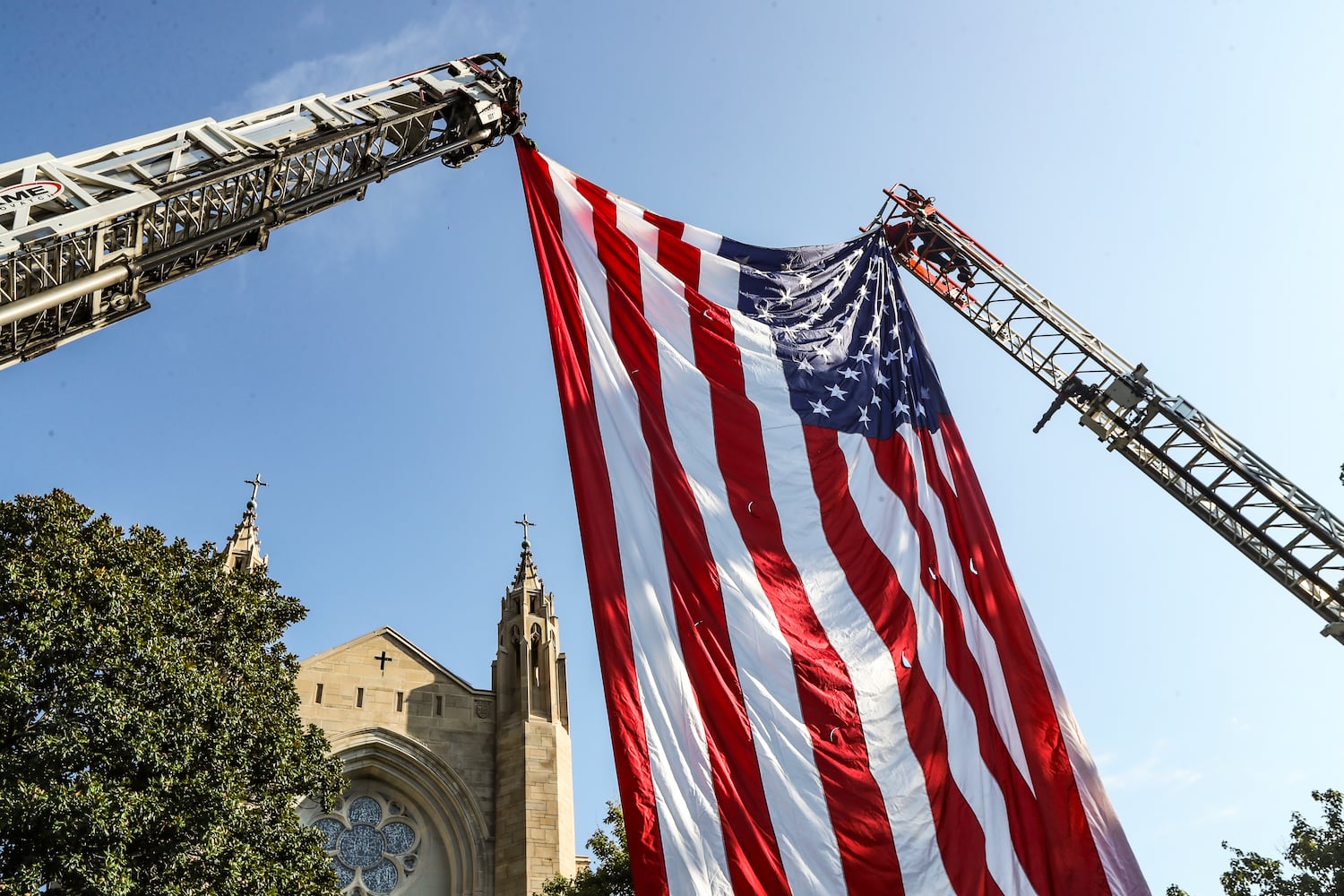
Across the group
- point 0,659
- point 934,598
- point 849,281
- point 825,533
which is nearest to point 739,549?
point 825,533

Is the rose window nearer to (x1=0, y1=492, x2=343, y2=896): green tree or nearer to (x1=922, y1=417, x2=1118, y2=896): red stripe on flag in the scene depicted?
(x1=0, y1=492, x2=343, y2=896): green tree

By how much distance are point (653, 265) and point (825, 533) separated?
436cm

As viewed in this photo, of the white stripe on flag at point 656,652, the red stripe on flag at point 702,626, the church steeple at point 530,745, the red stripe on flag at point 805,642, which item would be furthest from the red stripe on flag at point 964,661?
the church steeple at point 530,745

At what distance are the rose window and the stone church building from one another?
0.02m

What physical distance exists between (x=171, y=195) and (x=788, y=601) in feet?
24.1

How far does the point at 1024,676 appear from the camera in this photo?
11430 millimetres

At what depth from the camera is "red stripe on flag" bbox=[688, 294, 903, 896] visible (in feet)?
31.0

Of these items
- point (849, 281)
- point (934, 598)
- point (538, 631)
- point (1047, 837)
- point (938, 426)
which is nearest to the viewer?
point (1047, 837)

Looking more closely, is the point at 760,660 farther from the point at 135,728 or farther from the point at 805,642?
the point at 135,728

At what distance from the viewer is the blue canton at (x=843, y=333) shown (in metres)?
13.4

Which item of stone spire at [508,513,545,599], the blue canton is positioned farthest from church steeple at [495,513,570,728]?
the blue canton

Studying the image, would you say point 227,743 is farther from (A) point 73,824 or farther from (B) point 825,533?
(B) point 825,533

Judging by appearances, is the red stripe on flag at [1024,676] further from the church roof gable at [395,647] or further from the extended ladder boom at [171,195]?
the church roof gable at [395,647]

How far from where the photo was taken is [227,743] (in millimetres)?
16750
